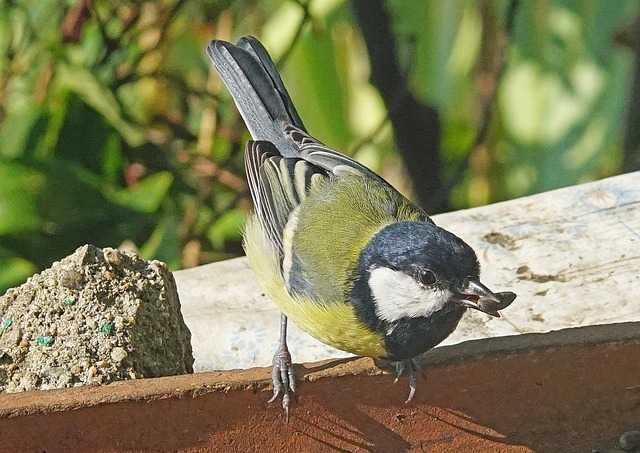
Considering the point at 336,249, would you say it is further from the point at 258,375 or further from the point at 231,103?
the point at 231,103

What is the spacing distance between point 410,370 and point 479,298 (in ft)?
0.56

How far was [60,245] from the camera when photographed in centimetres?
297

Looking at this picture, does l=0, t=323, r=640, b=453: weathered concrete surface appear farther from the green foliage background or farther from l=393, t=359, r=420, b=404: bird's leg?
the green foliage background

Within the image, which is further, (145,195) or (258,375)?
(145,195)

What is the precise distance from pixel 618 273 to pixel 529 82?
1240 mm

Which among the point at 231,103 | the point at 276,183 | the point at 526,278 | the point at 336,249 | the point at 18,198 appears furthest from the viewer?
the point at 231,103

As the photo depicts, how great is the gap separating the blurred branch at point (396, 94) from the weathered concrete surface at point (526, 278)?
0.97 meters

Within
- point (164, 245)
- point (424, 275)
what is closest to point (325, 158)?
point (424, 275)

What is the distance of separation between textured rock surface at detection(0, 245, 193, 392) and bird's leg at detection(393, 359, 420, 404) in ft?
1.47

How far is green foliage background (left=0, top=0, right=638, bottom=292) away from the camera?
3207 millimetres

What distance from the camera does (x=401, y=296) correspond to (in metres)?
1.70

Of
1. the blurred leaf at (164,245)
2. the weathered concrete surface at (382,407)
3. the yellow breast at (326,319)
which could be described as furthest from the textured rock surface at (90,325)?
the blurred leaf at (164,245)

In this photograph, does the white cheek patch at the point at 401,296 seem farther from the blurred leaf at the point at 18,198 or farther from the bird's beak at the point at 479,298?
the blurred leaf at the point at 18,198

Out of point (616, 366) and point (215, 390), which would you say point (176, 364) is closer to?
point (215, 390)
